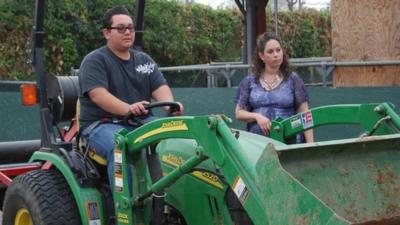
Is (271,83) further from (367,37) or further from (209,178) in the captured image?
(367,37)

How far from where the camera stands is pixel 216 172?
13.8 feet

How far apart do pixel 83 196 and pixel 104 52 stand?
3.02ft

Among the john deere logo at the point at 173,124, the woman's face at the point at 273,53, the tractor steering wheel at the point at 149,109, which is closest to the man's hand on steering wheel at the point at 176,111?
the tractor steering wheel at the point at 149,109

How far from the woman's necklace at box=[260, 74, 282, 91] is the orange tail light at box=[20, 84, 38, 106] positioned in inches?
65.7

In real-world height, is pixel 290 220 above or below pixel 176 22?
below

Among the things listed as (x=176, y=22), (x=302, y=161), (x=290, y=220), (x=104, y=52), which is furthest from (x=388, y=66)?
(x=176, y=22)

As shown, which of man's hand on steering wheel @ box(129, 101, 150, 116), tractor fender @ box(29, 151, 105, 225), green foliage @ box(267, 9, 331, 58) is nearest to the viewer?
man's hand on steering wheel @ box(129, 101, 150, 116)

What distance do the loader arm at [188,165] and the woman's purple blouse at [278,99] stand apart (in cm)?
144

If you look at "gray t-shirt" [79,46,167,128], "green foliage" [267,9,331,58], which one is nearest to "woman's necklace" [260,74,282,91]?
"gray t-shirt" [79,46,167,128]

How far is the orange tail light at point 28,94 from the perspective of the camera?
5188 millimetres

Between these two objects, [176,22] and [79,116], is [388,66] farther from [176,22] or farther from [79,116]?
[176,22]

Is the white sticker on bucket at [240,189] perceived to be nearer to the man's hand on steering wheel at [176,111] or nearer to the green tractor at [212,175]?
the green tractor at [212,175]

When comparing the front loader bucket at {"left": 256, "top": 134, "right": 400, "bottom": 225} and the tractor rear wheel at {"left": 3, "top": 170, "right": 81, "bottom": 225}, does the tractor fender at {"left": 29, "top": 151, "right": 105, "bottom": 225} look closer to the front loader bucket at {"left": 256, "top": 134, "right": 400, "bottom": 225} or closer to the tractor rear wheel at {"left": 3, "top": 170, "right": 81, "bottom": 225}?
the tractor rear wheel at {"left": 3, "top": 170, "right": 81, "bottom": 225}

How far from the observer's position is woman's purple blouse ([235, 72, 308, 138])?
222 inches
